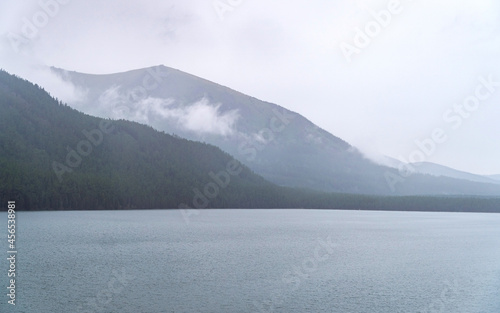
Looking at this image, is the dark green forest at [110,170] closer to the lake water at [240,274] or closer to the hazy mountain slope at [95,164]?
the hazy mountain slope at [95,164]

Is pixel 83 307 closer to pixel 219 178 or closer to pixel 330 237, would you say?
pixel 330 237

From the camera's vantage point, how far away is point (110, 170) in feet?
488

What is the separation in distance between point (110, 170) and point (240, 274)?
379ft

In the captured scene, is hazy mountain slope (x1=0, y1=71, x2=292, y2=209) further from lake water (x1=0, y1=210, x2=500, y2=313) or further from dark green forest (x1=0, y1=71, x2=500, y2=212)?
lake water (x1=0, y1=210, x2=500, y2=313)

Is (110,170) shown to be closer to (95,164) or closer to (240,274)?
(95,164)

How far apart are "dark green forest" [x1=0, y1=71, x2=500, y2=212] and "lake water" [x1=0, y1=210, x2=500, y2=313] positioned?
4769 cm

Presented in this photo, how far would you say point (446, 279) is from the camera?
137ft

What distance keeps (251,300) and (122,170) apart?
417 feet

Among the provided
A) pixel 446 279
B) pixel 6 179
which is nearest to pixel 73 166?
pixel 6 179

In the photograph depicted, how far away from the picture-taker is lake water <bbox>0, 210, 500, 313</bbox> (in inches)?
1214

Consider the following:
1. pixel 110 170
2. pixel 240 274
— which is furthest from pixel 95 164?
pixel 240 274

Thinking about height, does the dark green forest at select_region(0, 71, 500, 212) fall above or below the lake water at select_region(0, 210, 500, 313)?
above

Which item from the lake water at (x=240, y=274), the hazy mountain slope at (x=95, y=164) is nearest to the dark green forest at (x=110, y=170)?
the hazy mountain slope at (x=95, y=164)

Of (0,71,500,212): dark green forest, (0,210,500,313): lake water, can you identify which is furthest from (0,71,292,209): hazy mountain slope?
(0,210,500,313): lake water
